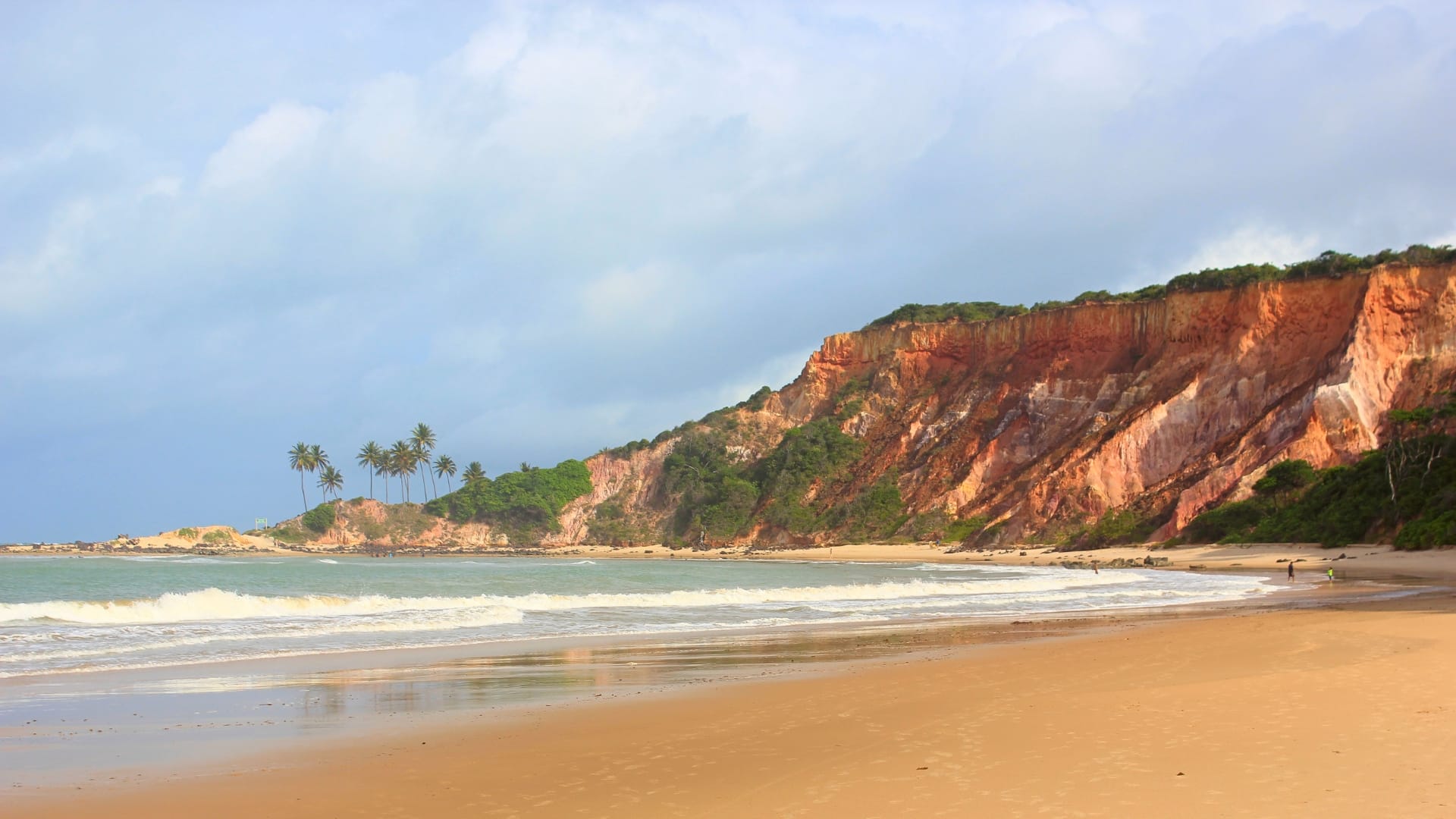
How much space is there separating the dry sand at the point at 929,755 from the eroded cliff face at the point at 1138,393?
140ft

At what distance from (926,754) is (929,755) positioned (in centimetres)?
4

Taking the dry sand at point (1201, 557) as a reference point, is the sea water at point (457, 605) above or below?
above

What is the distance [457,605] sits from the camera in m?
24.1

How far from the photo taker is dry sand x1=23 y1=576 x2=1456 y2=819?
6406 millimetres

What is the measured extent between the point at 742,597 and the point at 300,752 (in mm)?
19649

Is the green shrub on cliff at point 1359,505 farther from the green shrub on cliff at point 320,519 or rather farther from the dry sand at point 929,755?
the green shrub on cliff at point 320,519

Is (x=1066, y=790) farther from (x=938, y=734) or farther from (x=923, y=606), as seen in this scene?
(x=923, y=606)

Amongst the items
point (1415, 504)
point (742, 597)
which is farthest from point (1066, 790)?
Result: point (1415, 504)

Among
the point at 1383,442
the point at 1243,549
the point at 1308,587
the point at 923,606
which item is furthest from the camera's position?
the point at 1383,442

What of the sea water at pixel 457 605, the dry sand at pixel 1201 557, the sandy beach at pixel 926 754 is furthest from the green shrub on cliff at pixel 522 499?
the sandy beach at pixel 926 754

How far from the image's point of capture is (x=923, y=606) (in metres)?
23.9

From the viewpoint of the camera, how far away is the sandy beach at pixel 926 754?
253 inches

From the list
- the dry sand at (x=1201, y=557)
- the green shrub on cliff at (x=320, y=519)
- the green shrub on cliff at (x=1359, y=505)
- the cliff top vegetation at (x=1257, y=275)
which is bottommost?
the dry sand at (x=1201, y=557)

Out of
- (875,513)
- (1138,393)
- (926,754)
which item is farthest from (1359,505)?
(926,754)
